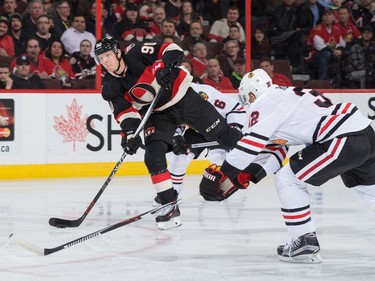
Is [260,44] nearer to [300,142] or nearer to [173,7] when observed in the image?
[173,7]

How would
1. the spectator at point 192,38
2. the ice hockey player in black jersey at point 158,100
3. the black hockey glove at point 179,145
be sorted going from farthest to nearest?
the spectator at point 192,38 → the black hockey glove at point 179,145 → the ice hockey player in black jersey at point 158,100

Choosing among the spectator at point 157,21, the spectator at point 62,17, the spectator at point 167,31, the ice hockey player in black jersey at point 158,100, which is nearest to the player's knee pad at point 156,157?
the ice hockey player in black jersey at point 158,100

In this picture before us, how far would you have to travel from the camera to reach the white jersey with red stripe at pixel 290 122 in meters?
4.01

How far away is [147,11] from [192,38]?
20.3 inches

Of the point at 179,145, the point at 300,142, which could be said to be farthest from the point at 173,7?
the point at 300,142

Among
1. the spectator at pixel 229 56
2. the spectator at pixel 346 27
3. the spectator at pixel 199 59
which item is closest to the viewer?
the spectator at pixel 199 59

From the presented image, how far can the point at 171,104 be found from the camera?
18.0 feet

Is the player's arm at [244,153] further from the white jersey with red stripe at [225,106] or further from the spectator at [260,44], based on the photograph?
the spectator at [260,44]

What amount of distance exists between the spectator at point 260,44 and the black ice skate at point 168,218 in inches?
163

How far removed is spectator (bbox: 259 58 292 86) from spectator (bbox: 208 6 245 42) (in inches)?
12.4

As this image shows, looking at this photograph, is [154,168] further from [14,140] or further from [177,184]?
[14,140]

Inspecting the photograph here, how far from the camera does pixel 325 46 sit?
9.85 m

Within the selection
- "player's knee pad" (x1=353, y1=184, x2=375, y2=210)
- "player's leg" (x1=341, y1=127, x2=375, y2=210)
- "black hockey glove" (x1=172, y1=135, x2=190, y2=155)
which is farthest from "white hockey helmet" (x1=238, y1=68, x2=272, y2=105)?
"black hockey glove" (x1=172, y1=135, x2=190, y2=155)

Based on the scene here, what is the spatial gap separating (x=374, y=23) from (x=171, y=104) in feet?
16.9
